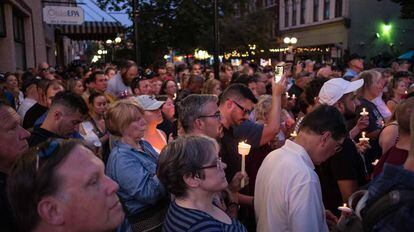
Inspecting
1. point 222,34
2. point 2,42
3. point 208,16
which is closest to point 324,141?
point 2,42

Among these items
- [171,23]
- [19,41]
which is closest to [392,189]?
[19,41]

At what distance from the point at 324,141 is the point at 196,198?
1020mm

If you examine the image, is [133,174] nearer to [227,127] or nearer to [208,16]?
[227,127]

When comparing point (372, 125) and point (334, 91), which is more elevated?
point (334, 91)

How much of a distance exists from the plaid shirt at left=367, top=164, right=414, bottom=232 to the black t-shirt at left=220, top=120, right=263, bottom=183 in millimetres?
2071

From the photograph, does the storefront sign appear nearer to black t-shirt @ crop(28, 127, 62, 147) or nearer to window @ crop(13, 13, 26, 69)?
window @ crop(13, 13, 26, 69)

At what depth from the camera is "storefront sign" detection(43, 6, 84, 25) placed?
13.9m

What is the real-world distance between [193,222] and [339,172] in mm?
1577

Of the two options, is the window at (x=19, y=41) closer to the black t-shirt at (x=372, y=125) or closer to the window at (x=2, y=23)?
the window at (x=2, y=23)

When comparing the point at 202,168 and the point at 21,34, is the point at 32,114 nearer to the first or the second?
the point at 202,168

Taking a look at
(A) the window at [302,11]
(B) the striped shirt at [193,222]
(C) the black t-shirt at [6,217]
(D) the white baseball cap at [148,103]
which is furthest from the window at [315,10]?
(C) the black t-shirt at [6,217]

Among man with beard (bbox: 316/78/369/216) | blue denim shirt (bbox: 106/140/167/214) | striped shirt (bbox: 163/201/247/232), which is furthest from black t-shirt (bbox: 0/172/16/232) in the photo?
man with beard (bbox: 316/78/369/216)

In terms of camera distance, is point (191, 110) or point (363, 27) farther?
point (363, 27)

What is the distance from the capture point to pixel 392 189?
1.71 metres
